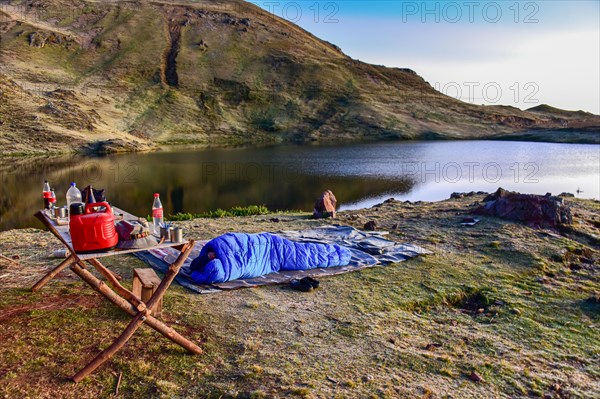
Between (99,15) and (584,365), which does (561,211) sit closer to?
(584,365)

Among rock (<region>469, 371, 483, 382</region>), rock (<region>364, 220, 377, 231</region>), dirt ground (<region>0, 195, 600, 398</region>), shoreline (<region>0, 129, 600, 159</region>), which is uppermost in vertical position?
shoreline (<region>0, 129, 600, 159</region>)

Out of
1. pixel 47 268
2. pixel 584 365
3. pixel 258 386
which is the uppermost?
pixel 47 268

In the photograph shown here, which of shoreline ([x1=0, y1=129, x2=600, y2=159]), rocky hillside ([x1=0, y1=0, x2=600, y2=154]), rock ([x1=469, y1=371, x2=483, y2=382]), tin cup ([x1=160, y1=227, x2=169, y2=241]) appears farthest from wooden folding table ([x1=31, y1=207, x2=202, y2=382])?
rocky hillside ([x1=0, y1=0, x2=600, y2=154])

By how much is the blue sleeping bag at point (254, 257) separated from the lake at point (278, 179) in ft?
41.3

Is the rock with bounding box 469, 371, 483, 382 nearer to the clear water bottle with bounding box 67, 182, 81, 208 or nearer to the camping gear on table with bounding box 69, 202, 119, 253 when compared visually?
the camping gear on table with bounding box 69, 202, 119, 253

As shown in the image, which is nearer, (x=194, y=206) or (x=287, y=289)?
(x=287, y=289)

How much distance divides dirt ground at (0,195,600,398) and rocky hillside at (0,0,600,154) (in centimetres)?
4508

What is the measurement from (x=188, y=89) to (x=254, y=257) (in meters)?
83.7

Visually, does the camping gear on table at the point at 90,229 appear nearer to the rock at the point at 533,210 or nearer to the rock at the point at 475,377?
the rock at the point at 475,377

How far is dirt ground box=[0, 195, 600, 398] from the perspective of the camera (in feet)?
15.4

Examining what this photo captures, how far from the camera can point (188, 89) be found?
283 feet

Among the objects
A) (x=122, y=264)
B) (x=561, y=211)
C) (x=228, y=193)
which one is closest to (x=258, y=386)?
(x=122, y=264)

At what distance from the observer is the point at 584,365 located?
565 centimetres

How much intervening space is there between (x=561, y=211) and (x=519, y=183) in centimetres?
1857
